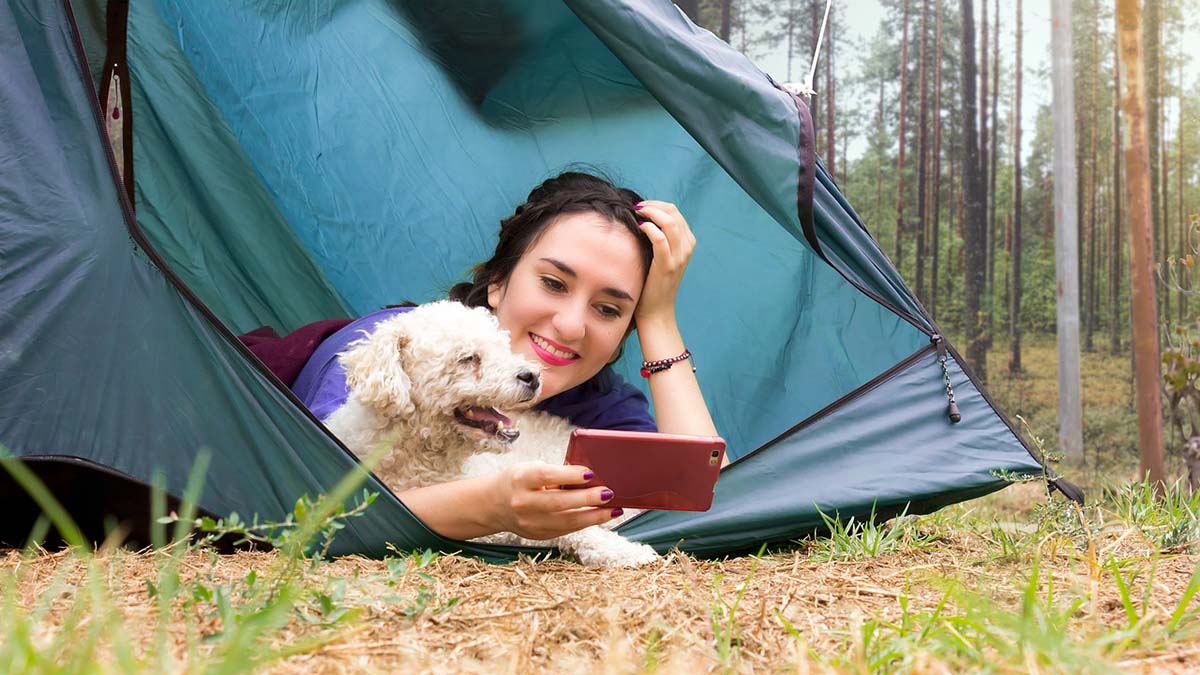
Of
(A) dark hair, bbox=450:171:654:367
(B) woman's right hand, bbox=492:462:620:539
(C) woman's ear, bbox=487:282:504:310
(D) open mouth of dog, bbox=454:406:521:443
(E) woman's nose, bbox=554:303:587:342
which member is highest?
(A) dark hair, bbox=450:171:654:367

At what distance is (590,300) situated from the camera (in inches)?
99.6

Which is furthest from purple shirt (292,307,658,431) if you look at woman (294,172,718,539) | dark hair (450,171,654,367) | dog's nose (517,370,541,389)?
dog's nose (517,370,541,389)

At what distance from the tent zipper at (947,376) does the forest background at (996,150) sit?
198 cm

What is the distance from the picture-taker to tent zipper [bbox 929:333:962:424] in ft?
8.50

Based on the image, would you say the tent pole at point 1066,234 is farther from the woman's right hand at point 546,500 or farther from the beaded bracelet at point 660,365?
the woman's right hand at point 546,500

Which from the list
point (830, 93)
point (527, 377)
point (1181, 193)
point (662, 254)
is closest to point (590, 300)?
point (662, 254)

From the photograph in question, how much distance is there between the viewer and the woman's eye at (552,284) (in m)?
2.52

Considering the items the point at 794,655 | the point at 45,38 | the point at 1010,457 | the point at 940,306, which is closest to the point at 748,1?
the point at 940,306

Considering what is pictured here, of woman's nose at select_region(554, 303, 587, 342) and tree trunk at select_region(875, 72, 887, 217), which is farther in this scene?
tree trunk at select_region(875, 72, 887, 217)

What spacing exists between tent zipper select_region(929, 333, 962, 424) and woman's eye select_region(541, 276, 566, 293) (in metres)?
1.02

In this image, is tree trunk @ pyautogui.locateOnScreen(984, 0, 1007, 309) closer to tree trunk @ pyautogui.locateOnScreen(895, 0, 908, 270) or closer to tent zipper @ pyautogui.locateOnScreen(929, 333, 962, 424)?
tree trunk @ pyautogui.locateOnScreen(895, 0, 908, 270)

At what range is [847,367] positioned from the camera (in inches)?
116

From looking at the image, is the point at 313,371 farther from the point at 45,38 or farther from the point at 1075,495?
the point at 1075,495

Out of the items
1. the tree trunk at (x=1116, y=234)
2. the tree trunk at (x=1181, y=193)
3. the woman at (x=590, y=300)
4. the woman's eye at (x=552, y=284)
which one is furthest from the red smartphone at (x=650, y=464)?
the tree trunk at (x=1181, y=193)
